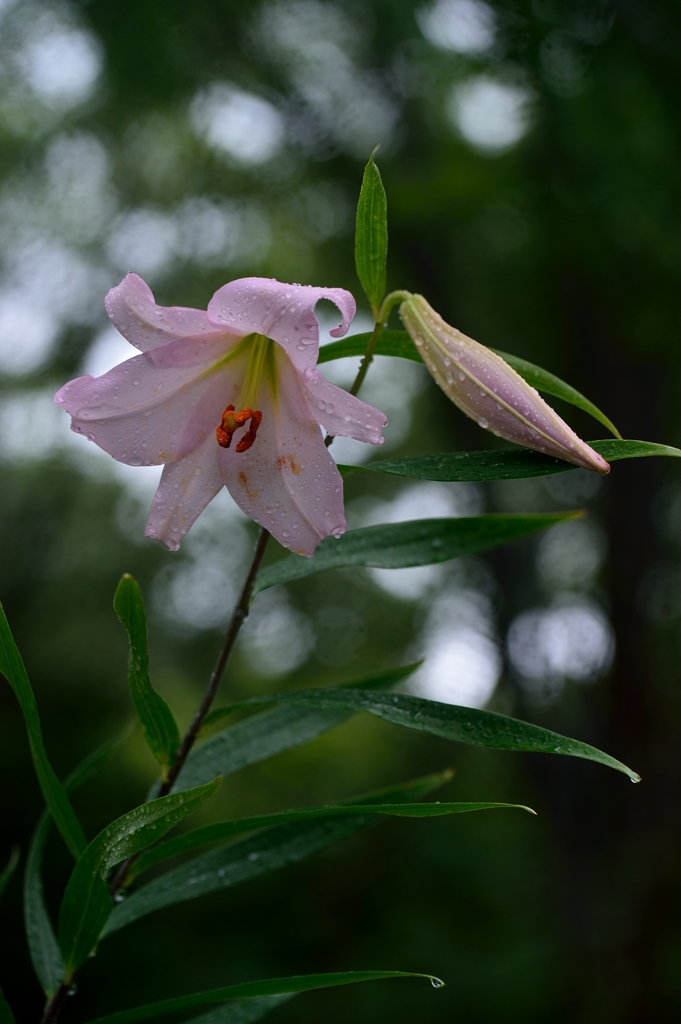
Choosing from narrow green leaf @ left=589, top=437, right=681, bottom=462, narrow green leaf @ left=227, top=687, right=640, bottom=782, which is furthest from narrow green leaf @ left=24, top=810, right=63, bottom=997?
narrow green leaf @ left=589, top=437, right=681, bottom=462

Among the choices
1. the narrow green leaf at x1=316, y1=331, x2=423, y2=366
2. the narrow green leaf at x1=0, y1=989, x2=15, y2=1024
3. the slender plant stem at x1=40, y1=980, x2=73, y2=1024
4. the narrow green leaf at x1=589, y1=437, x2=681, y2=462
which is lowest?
the slender plant stem at x1=40, y1=980, x2=73, y2=1024

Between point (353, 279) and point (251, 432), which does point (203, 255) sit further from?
point (251, 432)

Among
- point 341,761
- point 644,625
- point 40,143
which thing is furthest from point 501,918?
point 40,143

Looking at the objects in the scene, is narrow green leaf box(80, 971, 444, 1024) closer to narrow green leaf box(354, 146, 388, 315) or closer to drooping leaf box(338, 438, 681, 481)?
drooping leaf box(338, 438, 681, 481)

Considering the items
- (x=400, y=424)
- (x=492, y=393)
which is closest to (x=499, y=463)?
(x=492, y=393)

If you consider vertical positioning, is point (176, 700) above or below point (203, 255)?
below

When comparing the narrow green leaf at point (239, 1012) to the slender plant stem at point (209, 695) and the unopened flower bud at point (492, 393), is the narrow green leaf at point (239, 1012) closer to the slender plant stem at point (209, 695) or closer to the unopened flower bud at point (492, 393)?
the slender plant stem at point (209, 695)

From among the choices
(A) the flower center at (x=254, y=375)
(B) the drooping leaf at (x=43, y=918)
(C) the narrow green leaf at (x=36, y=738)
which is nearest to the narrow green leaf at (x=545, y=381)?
(A) the flower center at (x=254, y=375)
